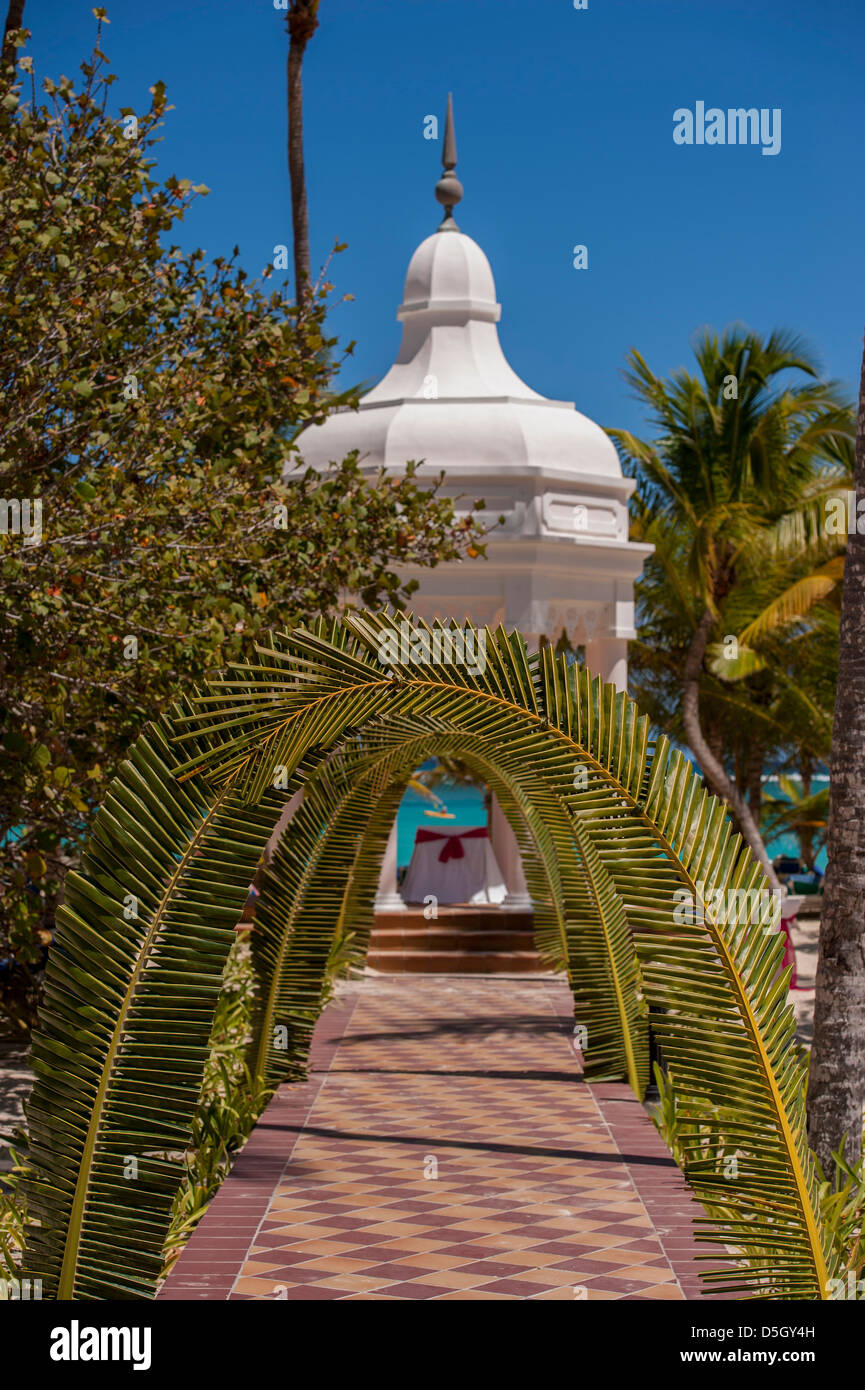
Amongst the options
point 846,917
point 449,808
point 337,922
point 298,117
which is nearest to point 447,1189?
point 846,917

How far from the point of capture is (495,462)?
16.6 meters

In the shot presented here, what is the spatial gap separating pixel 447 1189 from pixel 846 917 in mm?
2583

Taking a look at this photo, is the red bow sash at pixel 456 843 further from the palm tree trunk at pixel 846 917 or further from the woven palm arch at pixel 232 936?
the woven palm arch at pixel 232 936

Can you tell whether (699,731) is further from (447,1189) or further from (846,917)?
(846,917)

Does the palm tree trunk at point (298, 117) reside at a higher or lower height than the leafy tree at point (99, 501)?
higher

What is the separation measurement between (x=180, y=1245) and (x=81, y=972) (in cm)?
256

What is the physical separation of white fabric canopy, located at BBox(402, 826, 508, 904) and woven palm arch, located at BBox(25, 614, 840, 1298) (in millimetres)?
13011

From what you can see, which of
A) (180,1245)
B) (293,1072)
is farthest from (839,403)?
(180,1245)

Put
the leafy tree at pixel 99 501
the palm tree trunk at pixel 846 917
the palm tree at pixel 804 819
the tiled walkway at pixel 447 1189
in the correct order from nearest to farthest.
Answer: the tiled walkway at pixel 447 1189 < the palm tree trunk at pixel 846 917 < the leafy tree at pixel 99 501 < the palm tree at pixel 804 819

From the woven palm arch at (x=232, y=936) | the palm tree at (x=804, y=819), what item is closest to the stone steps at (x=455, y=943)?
the palm tree at (x=804, y=819)

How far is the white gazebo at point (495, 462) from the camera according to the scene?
16.4 metres

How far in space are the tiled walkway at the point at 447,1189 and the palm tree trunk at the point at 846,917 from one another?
35.3 inches

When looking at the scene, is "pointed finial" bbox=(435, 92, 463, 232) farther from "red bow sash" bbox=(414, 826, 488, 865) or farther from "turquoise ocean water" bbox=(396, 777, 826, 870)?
"turquoise ocean water" bbox=(396, 777, 826, 870)

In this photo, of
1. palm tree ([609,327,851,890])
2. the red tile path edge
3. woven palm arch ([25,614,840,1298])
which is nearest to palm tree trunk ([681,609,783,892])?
palm tree ([609,327,851,890])
